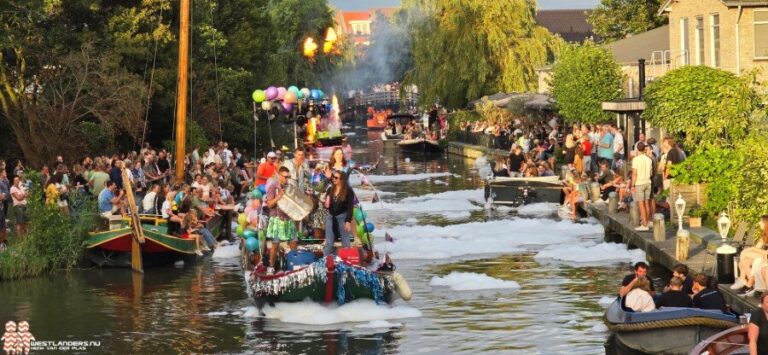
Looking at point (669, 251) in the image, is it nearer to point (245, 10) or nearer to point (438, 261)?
point (438, 261)

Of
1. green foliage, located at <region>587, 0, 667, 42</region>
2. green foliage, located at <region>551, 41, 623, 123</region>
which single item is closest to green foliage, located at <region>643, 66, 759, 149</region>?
green foliage, located at <region>551, 41, 623, 123</region>

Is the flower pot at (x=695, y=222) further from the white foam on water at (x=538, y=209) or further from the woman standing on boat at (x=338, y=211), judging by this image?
the white foam on water at (x=538, y=209)

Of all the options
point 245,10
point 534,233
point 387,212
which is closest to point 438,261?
point 534,233

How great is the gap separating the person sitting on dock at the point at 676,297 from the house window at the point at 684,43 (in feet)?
87.9

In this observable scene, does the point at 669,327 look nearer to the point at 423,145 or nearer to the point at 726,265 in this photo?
the point at 726,265

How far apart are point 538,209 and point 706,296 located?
840 inches

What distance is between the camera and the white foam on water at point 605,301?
2255 cm

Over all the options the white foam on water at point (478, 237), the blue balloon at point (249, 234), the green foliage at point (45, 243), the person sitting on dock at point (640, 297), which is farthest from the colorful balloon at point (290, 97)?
the person sitting on dock at point (640, 297)

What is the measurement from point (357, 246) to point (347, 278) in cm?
175

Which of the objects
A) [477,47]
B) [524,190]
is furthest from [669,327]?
[477,47]

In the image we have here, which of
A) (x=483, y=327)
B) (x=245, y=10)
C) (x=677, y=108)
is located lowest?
(x=483, y=327)

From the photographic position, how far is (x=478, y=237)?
107ft

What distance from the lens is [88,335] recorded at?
21172 millimetres

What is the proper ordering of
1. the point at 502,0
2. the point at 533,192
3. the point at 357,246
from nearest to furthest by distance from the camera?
the point at 357,246
the point at 533,192
the point at 502,0
